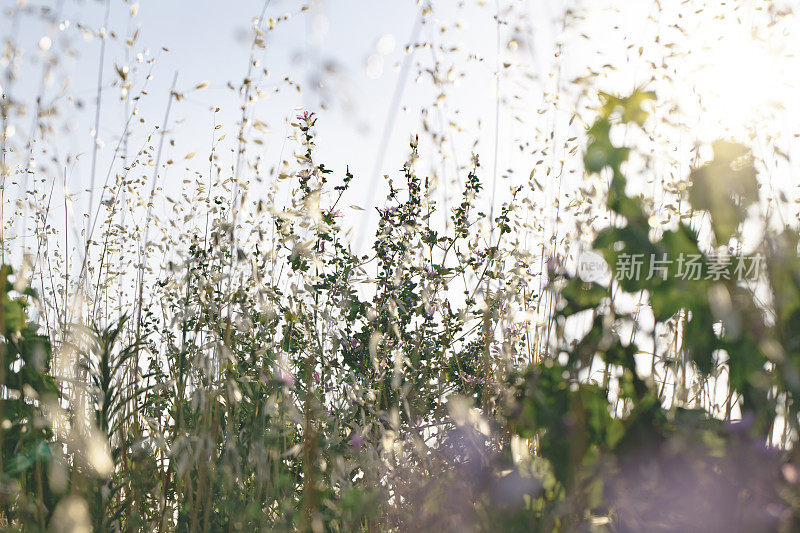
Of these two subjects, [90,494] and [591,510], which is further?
[90,494]

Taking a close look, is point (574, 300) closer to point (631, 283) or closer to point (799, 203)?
point (631, 283)

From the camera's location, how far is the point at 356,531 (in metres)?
1.44

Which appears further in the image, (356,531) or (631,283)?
(356,531)

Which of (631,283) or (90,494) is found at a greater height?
(631,283)

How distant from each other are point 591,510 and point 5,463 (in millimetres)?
1143

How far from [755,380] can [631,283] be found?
208mm

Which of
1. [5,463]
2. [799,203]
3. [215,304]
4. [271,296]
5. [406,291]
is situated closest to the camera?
[5,463]

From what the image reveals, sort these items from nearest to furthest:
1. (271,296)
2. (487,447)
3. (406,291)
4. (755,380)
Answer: (755,380) < (487,447) < (271,296) < (406,291)

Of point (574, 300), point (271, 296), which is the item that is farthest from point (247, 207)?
point (574, 300)

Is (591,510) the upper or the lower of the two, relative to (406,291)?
lower

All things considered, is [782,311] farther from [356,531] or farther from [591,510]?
[356,531]

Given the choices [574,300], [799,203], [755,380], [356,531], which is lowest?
[356,531]

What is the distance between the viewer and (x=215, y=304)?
6.42 feet

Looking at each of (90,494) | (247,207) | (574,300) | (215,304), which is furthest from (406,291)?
(574,300)
